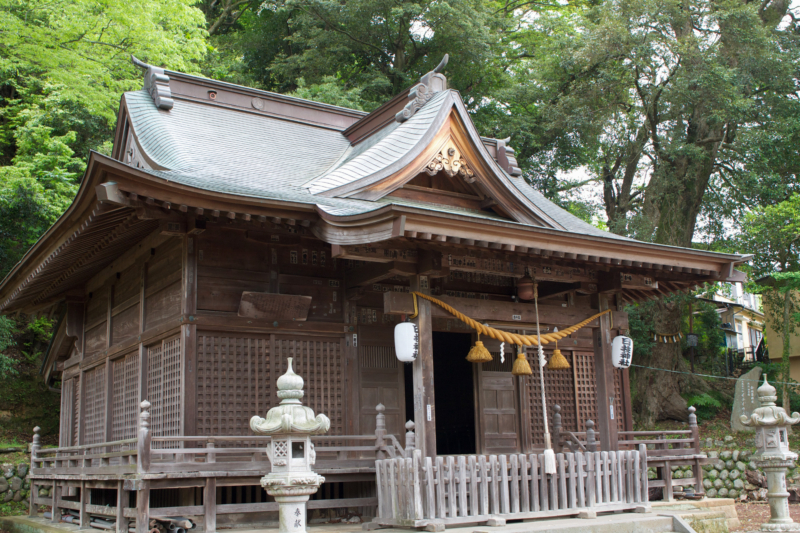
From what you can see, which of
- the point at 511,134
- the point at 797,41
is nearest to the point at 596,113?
the point at 511,134

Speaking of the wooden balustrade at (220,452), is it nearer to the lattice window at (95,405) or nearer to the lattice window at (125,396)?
the lattice window at (125,396)

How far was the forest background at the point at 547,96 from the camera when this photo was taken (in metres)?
19.3

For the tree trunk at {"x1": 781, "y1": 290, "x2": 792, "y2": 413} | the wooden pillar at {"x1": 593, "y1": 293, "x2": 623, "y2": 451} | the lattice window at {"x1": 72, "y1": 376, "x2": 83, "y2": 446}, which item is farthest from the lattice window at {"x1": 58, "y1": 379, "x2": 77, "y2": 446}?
the tree trunk at {"x1": 781, "y1": 290, "x2": 792, "y2": 413}

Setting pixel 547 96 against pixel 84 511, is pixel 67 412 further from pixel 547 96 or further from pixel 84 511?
pixel 547 96

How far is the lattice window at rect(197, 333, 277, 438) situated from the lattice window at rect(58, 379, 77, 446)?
6499 millimetres

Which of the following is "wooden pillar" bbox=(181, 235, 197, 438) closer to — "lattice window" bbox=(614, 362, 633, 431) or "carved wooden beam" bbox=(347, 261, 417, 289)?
"carved wooden beam" bbox=(347, 261, 417, 289)

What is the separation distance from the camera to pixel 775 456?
979cm

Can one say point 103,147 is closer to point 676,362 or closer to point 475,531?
point 475,531

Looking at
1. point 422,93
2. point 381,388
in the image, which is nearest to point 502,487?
point 381,388

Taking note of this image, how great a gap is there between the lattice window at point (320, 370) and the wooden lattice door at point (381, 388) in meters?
0.36

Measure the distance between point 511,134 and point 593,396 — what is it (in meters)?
13.7

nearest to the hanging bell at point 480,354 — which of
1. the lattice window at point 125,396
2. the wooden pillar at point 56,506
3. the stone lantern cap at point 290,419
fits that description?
the stone lantern cap at point 290,419

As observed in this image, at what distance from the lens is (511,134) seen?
25.8m

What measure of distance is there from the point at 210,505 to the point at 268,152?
21.7 ft
